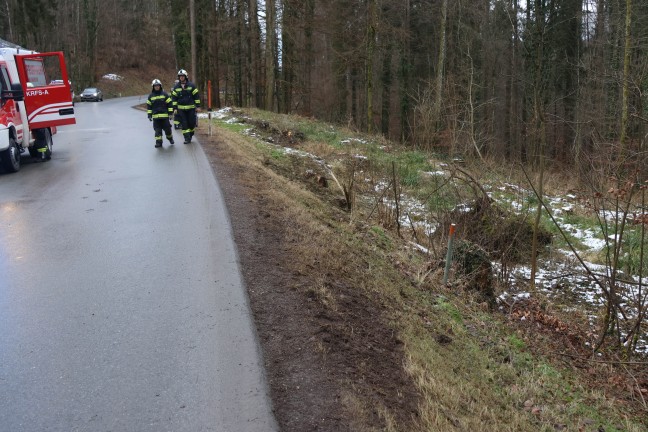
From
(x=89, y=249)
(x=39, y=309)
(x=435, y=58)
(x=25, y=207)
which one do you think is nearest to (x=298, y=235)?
(x=89, y=249)

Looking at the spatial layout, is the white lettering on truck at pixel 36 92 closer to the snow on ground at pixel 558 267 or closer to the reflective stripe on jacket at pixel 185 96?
the reflective stripe on jacket at pixel 185 96

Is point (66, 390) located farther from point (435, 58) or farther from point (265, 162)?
point (435, 58)

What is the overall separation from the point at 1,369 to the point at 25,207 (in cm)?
580

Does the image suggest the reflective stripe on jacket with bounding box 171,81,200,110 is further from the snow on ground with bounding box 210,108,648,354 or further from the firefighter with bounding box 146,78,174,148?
the snow on ground with bounding box 210,108,648,354

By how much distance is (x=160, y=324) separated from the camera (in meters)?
5.18

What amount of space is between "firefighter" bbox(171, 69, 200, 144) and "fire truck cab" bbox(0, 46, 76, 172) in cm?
273

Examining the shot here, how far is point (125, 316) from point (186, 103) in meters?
11.3

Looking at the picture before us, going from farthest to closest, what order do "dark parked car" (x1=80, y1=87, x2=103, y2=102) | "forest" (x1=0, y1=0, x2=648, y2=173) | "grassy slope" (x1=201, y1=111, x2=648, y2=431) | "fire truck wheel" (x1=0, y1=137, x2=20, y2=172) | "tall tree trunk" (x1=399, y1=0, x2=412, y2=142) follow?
"dark parked car" (x1=80, y1=87, x2=103, y2=102)
"tall tree trunk" (x1=399, y1=0, x2=412, y2=142)
"forest" (x1=0, y1=0, x2=648, y2=173)
"fire truck wheel" (x1=0, y1=137, x2=20, y2=172)
"grassy slope" (x1=201, y1=111, x2=648, y2=431)

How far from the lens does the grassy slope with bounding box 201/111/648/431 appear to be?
4.54 metres

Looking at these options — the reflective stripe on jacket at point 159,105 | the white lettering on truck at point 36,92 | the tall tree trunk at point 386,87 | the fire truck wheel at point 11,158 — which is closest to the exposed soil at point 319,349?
the fire truck wheel at point 11,158

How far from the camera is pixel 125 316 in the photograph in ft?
17.6

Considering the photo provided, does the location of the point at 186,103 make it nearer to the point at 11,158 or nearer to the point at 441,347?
the point at 11,158

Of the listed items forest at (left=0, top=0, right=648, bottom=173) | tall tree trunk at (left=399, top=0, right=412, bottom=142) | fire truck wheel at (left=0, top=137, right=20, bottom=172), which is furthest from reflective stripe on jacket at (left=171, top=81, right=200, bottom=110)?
tall tree trunk at (left=399, top=0, right=412, bottom=142)

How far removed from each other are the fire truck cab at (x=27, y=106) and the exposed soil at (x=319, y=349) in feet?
24.9
